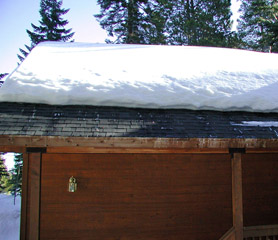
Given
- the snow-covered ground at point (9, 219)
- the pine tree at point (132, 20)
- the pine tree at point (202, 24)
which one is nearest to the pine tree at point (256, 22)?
the pine tree at point (202, 24)

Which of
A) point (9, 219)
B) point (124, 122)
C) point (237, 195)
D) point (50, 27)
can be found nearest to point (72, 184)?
point (124, 122)

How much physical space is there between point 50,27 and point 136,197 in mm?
16761

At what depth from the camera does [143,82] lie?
5.14 m

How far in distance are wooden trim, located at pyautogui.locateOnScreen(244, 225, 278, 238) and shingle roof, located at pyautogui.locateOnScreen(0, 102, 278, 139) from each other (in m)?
1.75

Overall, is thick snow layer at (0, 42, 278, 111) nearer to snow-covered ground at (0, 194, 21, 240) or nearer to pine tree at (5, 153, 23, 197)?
snow-covered ground at (0, 194, 21, 240)

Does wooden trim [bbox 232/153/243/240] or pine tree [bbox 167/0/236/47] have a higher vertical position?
pine tree [bbox 167/0/236/47]

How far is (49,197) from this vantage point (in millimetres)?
4852

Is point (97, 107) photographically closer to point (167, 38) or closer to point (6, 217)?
point (6, 217)

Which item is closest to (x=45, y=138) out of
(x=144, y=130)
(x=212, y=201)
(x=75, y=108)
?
(x=75, y=108)

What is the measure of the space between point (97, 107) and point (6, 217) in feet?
32.2

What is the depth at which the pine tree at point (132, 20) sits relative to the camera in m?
17.4

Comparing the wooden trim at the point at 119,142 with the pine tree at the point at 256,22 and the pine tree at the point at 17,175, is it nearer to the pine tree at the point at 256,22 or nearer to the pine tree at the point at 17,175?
the pine tree at the point at 17,175

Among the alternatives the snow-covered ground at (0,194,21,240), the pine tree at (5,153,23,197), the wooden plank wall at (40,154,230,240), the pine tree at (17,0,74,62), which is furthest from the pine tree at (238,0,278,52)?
the snow-covered ground at (0,194,21,240)

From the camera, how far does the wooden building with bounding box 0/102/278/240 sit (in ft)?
11.8
